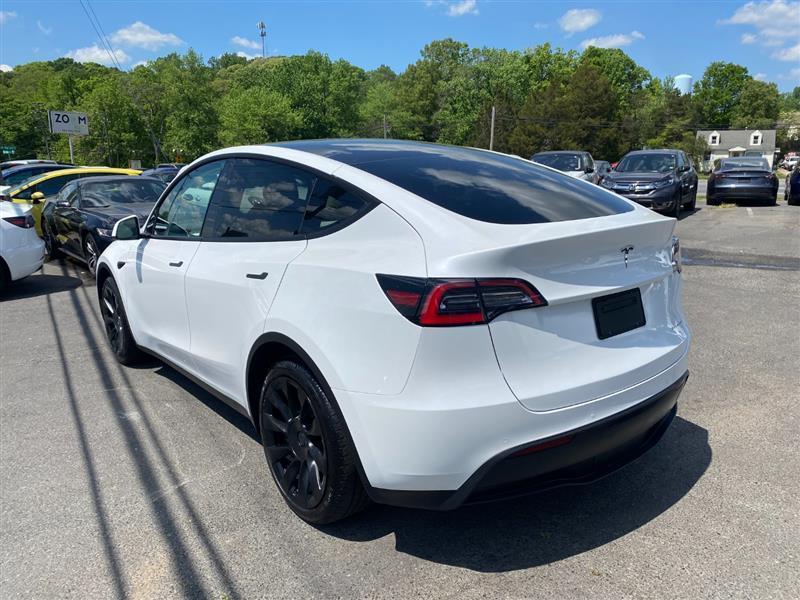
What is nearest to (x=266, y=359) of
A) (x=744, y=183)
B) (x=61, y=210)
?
(x=61, y=210)

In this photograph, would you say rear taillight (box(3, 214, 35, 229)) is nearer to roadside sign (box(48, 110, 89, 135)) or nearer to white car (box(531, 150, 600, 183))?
white car (box(531, 150, 600, 183))

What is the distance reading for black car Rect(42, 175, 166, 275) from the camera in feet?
28.0

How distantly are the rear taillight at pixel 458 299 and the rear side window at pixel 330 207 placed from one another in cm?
56

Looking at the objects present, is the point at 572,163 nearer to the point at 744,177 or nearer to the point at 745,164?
the point at 744,177

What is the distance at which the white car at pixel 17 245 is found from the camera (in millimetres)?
8094

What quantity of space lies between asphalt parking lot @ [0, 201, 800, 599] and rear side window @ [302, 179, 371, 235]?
1.38m

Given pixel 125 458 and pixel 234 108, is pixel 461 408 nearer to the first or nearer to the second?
pixel 125 458

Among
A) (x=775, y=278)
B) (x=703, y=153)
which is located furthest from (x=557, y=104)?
(x=775, y=278)

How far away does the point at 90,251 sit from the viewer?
28.9ft

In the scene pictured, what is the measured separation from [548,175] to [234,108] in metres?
70.9

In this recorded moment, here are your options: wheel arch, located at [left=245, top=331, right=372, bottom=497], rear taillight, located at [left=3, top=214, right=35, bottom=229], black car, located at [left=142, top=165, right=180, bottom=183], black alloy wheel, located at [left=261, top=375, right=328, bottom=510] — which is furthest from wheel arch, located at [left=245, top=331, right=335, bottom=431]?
black car, located at [left=142, top=165, right=180, bottom=183]

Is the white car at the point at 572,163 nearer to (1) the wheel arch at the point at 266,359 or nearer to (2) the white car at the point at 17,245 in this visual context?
(2) the white car at the point at 17,245

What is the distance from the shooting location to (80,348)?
5.68m

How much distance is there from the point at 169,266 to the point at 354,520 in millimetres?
2001
